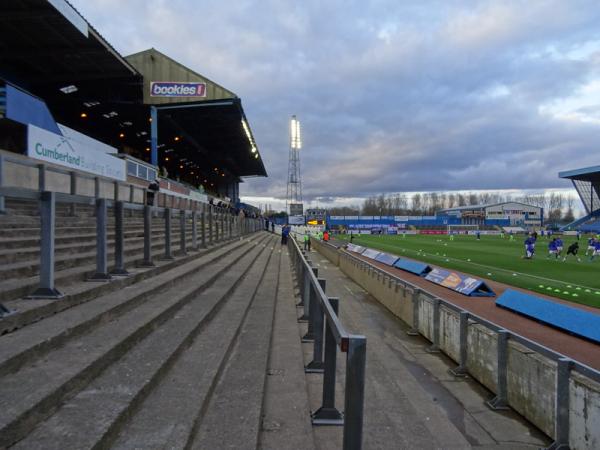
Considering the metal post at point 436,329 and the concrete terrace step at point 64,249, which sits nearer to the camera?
the concrete terrace step at point 64,249

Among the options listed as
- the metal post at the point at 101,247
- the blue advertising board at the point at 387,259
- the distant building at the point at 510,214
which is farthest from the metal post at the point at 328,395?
the distant building at the point at 510,214

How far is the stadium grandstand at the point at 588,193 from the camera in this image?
3286 inches

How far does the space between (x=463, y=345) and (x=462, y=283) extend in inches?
300

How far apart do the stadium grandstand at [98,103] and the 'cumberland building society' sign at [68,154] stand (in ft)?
0.11

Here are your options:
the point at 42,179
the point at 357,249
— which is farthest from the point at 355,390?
the point at 357,249

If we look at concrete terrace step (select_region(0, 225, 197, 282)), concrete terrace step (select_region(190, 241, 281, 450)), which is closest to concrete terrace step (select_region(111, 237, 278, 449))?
concrete terrace step (select_region(190, 241, 281, 450))

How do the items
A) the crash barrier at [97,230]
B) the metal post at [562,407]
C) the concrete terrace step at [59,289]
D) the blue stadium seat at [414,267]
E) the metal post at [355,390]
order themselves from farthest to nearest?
the blue stadium seat at [414,267] → the crash barrier at [97,230] → the metal post at [562,407] → the concrete terrace step at [59,289] → the metal post at [355,390]

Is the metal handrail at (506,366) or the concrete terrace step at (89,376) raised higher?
the concrete terrace step at (89,376)

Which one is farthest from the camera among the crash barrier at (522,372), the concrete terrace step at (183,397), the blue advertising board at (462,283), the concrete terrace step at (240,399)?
the blue advertising board at (462,283)

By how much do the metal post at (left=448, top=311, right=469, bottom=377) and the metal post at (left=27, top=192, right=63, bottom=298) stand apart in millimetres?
5242

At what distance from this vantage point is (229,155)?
54.2m

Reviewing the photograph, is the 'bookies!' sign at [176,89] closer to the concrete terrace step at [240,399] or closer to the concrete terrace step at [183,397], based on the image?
the concrete terrace step at [240,399]

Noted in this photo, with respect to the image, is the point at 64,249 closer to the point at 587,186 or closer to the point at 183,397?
the point at 183,397

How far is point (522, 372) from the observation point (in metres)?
4.85
